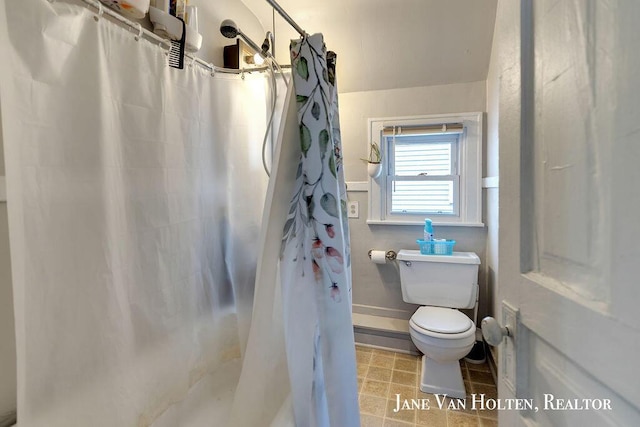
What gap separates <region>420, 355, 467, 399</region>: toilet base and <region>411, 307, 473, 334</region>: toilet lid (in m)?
0.24

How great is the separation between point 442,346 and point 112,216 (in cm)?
169

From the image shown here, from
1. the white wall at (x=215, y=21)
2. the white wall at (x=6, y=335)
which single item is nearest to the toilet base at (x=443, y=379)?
the white wall at (x=6, y=335)

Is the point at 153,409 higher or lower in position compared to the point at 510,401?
lower

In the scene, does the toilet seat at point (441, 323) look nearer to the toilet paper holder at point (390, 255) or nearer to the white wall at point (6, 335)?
the toilet paper holder at point (390, 255)

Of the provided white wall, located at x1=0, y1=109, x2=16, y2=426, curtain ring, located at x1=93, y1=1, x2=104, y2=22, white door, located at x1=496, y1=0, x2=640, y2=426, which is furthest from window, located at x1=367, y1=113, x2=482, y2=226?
white wall, located at x1=0, y1=109, x2=16, y2=426

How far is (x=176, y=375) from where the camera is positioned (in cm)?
107

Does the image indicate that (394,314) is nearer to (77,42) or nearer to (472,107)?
(472,107)

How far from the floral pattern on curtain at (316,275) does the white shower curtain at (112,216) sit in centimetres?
46

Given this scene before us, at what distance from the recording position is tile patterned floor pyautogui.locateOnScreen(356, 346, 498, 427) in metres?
1.49

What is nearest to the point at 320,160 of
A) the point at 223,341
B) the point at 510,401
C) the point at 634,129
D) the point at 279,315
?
the point at 279,315

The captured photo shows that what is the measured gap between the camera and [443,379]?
170 centimetres

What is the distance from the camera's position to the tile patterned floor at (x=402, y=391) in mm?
1488

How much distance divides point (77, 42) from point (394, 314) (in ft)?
7.72

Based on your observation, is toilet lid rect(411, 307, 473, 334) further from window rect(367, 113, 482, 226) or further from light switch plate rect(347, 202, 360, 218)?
light switch plate rect(347, 202, 360, 218)
